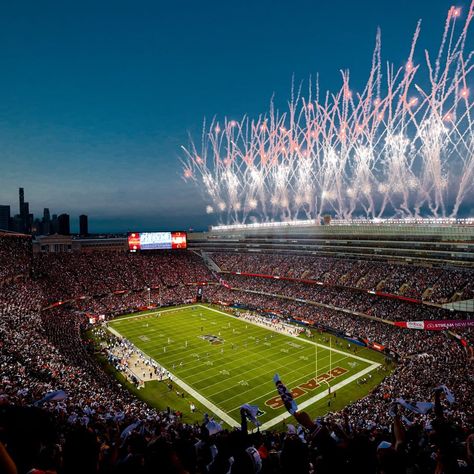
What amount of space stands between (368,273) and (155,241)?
41.8 m

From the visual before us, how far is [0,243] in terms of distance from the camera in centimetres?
4809

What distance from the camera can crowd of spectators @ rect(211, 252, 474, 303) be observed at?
38.5 meters

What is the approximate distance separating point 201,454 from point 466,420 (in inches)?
627

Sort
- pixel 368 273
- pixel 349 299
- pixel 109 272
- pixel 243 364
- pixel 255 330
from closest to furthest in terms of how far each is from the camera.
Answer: pixel 243 364 < pixel 255 330 < pixel 349 299 < pixel 368 273 < pixel 109 272

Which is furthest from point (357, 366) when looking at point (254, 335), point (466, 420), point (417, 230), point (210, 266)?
point (210, 266)

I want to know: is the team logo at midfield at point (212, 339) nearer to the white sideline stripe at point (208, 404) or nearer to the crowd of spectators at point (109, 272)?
the white sideline stripe at point (208, 404)

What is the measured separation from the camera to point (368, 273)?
4909 cm

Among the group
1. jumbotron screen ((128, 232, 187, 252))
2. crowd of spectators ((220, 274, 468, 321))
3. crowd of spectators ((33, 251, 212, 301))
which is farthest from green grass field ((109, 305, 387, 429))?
jumbotron screen ((128, 232, 187, 252))

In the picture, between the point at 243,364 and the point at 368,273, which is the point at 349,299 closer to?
the point at 368,273

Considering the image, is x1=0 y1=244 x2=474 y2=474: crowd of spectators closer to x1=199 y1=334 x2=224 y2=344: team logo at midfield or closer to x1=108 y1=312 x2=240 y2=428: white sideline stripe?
x1=108 y1=312 x2=240 y2=428: white sideline stripe

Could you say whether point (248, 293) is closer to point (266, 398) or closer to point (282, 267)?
point (282, 267)

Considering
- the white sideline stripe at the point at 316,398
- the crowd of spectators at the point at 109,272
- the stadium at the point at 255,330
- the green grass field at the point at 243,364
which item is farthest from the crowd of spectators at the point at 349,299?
the crowd of spectators at the point at 109,272

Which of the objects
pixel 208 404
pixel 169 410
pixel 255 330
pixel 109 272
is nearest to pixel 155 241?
pixel 109 272

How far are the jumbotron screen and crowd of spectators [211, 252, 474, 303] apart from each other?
33.6 feet
